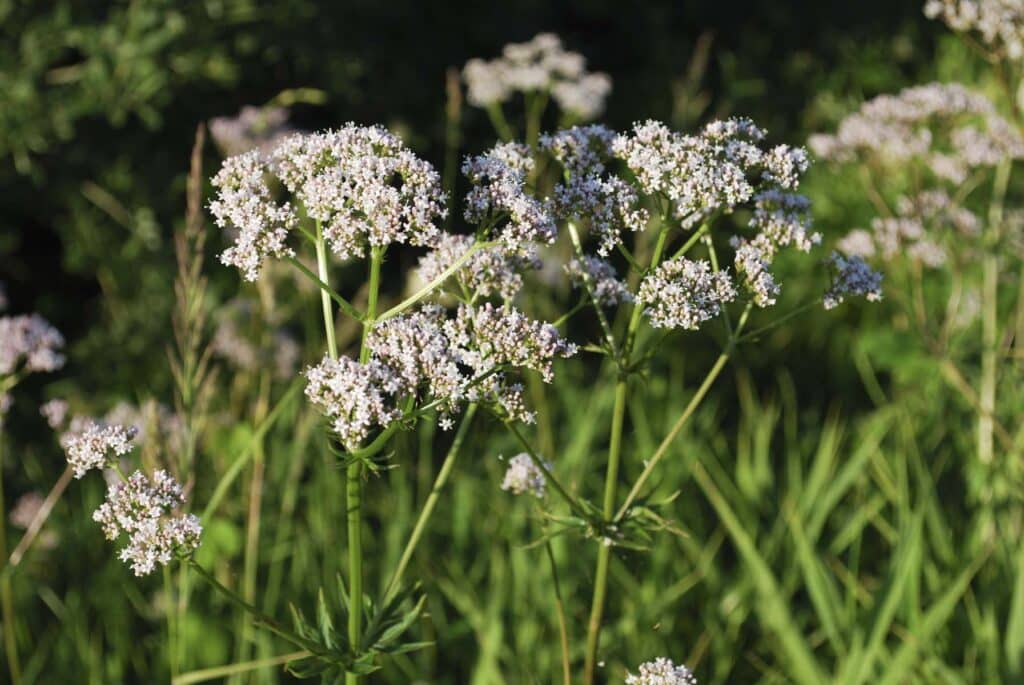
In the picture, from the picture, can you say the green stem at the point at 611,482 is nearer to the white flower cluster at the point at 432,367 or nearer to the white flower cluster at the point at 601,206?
the white flower cluster at the point at 601,206

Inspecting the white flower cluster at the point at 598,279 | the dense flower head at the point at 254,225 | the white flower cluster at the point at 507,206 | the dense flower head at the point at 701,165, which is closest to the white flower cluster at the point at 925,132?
the dense flower head at the point at 701,165

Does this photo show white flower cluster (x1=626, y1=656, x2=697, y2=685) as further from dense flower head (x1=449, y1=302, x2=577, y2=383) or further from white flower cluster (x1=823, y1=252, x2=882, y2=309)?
white flower cluster (x1=823, y1=252, x2=882, y2=309)

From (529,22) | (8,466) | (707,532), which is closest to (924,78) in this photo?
(529,22)

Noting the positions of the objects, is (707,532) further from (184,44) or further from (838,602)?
(184,44)

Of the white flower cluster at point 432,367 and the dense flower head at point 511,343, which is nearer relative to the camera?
the white flower cluster at point 432,367

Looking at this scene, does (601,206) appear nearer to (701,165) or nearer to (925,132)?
(701,165)
